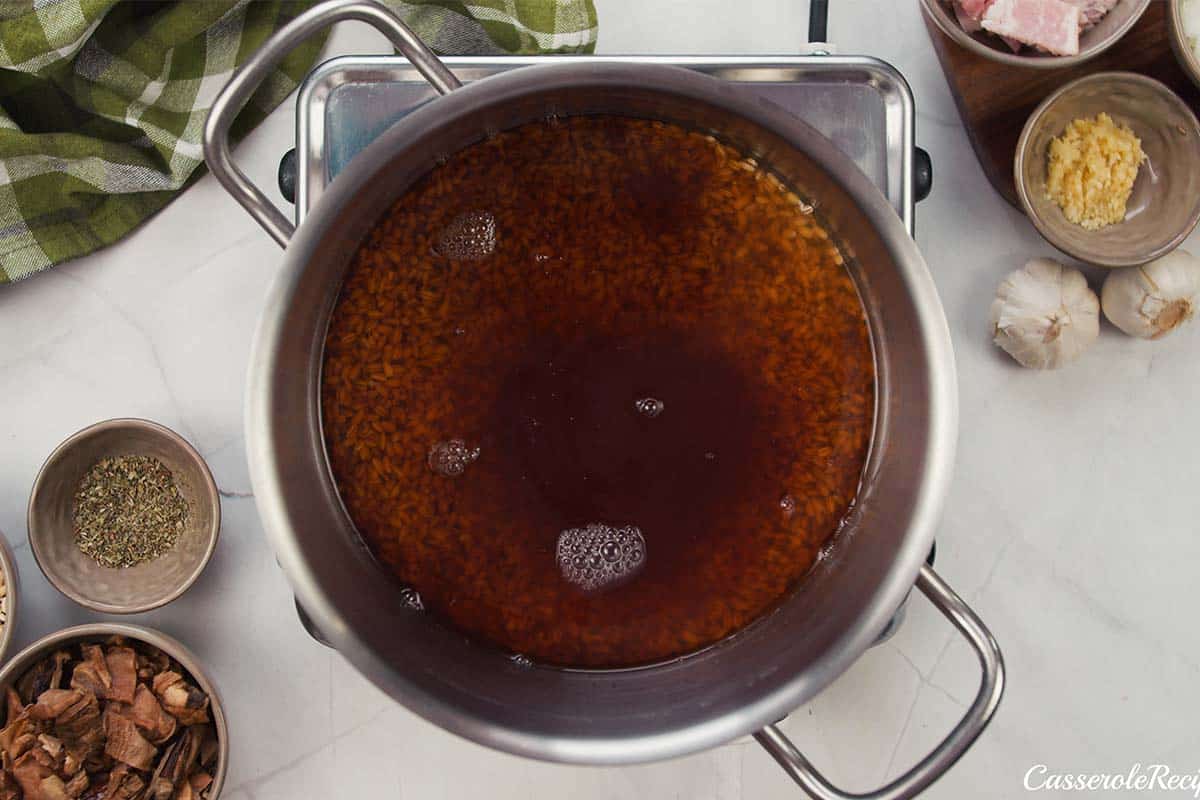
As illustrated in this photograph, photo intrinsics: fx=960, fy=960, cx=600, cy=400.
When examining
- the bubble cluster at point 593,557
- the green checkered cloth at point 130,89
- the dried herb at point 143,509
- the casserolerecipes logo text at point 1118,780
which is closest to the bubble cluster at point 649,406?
the bubble cluster at point 593,557

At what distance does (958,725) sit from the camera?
80 cm

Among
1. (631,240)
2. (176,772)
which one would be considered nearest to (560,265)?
(631,240)

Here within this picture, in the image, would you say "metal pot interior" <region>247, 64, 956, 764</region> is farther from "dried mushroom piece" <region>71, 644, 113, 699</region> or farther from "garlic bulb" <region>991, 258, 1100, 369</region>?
"dried mushroom piece" <region>71, 644, 113, 699</region>

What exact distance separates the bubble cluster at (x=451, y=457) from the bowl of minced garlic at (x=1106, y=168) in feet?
2.10

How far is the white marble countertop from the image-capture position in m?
1.12

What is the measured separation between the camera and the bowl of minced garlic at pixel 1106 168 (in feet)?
3.37

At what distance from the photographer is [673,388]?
0.96 metres

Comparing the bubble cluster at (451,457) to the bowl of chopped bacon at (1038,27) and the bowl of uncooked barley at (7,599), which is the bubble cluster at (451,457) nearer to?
the bowl of uncooked barley at (7,599)

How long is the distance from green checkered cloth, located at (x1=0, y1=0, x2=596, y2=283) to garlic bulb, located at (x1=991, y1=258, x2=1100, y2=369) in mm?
553

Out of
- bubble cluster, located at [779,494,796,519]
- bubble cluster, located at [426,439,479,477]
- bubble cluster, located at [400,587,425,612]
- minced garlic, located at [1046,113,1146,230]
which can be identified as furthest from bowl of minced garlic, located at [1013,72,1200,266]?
bubble cluster, located at [400,587,425,612]

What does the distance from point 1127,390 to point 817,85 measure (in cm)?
56

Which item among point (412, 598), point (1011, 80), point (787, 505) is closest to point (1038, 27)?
point (1011, 80)

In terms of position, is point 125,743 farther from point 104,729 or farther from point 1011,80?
point 1011,80

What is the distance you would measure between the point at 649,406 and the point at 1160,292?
589 mm
